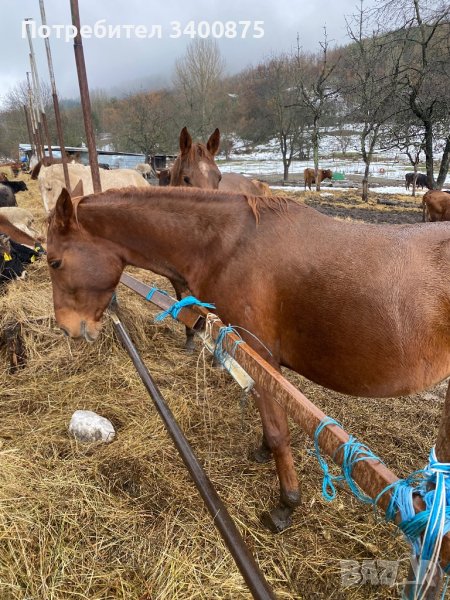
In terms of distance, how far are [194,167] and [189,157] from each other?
0.16 m

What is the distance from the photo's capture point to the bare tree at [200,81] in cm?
3544

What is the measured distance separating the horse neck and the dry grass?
616mm

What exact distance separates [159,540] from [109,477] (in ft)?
1.95

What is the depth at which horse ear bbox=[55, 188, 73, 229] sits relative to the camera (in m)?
1.97

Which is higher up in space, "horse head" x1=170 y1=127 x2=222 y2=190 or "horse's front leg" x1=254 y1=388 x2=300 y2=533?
"horse head" x1=170 y1=127 x2=222 y2=190

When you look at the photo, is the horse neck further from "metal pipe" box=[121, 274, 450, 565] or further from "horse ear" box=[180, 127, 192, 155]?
"horse ear" box=[180, 127, 192, 155]

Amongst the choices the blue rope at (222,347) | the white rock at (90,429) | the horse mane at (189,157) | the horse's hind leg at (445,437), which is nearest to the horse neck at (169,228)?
the blue rope at (222,347)

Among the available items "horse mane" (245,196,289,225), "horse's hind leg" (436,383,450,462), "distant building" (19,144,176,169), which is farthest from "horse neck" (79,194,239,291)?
"distant building" (19,144,176,169)

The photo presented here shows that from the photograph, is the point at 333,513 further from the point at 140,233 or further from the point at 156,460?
the point at 140,233

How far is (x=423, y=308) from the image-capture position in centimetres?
163

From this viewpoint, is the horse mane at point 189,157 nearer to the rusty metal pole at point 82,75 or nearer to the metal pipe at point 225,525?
the rusty metal pole at point 82,75

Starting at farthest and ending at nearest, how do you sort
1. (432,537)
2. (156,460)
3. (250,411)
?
(250,411) < (156,460) < (432,537)

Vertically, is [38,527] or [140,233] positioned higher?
[140,233]

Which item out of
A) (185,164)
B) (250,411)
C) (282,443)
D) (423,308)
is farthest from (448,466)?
(185,164)
